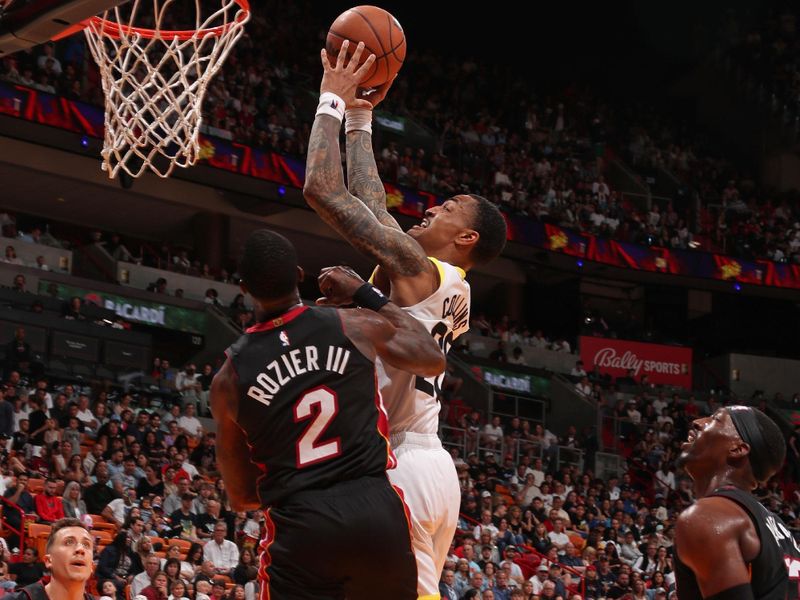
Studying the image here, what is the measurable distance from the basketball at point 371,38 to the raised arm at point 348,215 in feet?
1.18

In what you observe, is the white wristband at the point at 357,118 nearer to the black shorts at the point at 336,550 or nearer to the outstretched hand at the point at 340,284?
the outstretched hand at the point at 340,284

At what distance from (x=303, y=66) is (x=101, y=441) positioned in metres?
13.6

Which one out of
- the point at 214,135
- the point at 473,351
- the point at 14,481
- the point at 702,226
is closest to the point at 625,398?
the point at 473,351

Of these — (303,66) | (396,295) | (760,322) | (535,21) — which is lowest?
(396,295)

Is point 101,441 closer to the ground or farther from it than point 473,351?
closer to the ground

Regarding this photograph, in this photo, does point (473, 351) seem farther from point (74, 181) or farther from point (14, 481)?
point (14, 481)

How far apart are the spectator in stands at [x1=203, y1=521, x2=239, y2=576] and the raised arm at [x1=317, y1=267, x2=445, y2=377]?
8189mm

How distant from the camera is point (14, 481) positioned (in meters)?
10.9

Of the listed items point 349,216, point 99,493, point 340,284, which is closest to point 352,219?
point 349,216

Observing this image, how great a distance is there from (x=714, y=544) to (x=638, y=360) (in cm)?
2234

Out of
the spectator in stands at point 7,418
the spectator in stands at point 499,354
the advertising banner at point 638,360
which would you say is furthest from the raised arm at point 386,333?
the advertising banner at point 638,360

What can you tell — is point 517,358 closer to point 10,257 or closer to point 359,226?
point 10,257

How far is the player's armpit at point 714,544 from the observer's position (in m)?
A: 2.98

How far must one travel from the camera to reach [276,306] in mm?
3254
